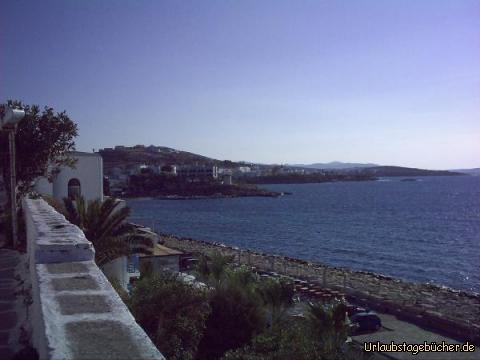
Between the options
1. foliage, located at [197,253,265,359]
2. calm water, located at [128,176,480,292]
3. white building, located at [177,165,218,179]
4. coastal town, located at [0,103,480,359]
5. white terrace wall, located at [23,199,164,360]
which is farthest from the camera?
white building, located at [177,165,218,179]

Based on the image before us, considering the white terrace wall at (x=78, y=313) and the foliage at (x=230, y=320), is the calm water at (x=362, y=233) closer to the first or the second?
the foliage at (x=230, y=320)

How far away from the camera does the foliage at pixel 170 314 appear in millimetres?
6395

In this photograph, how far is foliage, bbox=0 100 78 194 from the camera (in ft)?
36.5

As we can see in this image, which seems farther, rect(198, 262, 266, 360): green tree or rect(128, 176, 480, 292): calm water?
rect(128, 176, 480, 292): calm water

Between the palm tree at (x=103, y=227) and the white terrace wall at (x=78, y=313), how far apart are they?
5.78 meters

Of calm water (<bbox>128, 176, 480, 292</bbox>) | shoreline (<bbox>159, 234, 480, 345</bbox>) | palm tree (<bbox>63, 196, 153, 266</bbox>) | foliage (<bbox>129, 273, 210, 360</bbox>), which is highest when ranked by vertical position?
palm tree (<bbox>63, 196, 153, 266</bbox>)

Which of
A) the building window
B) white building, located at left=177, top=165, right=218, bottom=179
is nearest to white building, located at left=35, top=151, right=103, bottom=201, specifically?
the building window

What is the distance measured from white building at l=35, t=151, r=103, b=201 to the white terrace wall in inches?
619

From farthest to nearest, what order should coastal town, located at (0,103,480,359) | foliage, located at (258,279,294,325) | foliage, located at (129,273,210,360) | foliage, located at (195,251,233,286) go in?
foliage, located at (195,251,233,286) < foliage, located at (258,279,294,325) < foliage, located at (129,273,210,360) < coastal town, located at (0,103,480,359)

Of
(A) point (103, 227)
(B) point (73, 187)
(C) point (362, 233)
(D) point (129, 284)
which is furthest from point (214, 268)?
(C) point (362, 233)

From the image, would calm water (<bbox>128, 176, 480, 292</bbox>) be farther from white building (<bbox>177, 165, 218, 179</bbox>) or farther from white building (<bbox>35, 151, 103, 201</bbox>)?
white building (<bbox>177, 165, 218, 179</bbox>)

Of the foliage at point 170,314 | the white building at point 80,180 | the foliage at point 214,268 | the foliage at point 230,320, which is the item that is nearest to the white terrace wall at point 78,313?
the foliage at point 170,314

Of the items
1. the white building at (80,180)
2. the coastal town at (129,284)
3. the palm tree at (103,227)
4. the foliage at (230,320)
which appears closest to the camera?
the coastal town at (129,284)

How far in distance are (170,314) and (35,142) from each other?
256 inches
